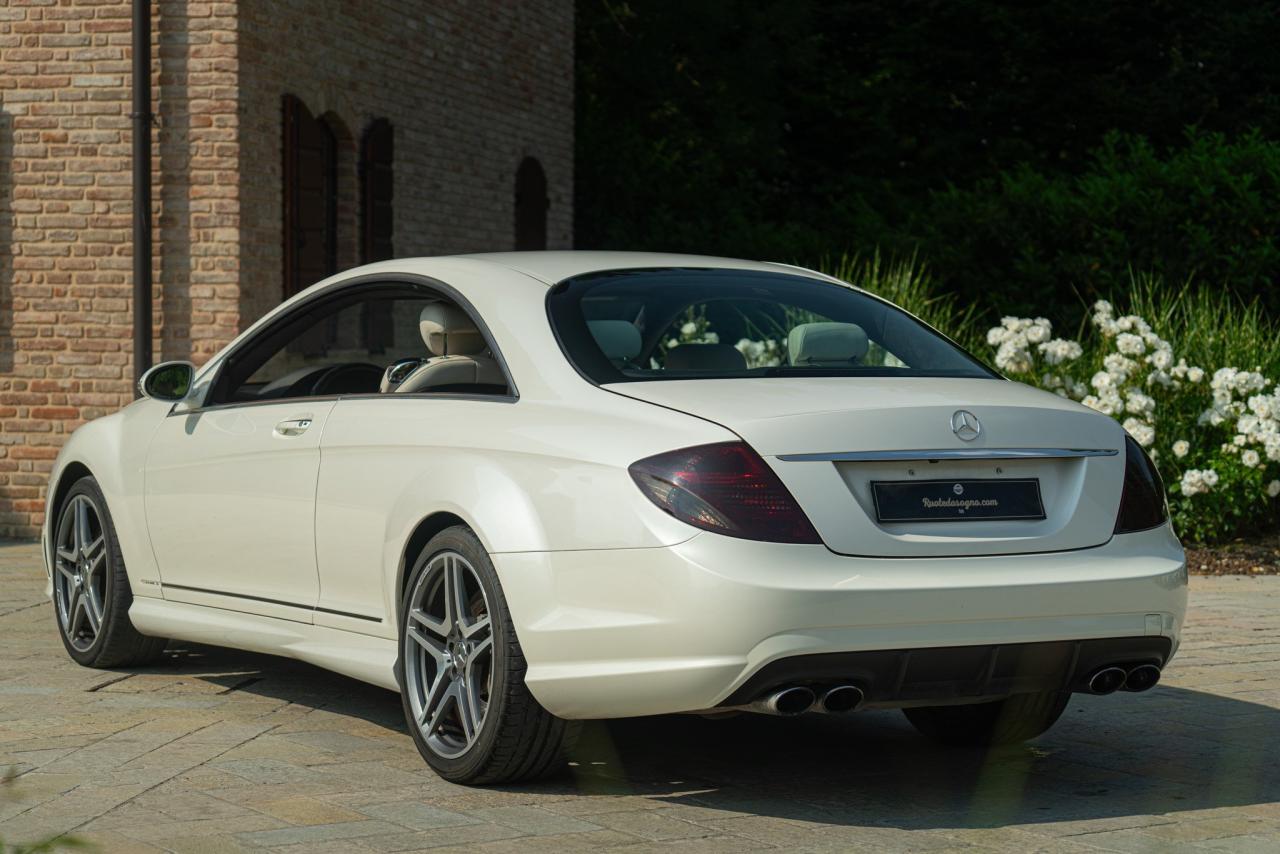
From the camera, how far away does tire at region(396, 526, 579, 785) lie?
5332 mm

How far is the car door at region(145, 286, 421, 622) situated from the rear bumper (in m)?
1.25

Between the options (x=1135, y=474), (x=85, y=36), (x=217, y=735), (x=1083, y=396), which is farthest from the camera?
(x=85, y=36)

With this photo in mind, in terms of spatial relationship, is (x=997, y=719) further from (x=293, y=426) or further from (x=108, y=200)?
(x=108, y=200)

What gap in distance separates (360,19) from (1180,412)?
709 centimetres

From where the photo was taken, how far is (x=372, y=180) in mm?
15820

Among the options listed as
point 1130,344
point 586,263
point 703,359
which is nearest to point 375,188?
→ point 1130,344

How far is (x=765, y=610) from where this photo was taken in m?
4.87

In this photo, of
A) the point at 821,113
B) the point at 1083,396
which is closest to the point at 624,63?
the point at 821,113

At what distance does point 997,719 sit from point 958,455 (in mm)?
1406

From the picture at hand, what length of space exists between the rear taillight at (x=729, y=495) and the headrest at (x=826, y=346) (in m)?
0.94

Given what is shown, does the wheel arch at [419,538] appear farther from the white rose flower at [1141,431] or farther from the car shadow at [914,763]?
the white rose flower at [1141,431]

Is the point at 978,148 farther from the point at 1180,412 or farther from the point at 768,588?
the point at 768,588

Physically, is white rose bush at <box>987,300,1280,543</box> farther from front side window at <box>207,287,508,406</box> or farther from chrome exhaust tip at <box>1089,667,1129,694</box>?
chrome exhaust tip at <box>1089,667,1129,694</box>

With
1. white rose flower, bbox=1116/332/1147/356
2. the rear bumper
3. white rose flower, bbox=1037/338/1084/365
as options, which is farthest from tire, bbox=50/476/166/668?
white rose flower, bbox=1116/332/1147/356
